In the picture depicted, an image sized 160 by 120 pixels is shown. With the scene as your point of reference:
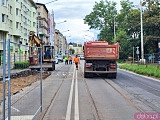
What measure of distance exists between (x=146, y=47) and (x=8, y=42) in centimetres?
6383

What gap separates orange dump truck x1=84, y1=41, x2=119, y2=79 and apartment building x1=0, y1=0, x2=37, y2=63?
20884 millimetres

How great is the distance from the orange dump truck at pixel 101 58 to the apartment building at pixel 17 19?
20884 mm

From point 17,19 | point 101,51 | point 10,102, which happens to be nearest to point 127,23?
point 17,19

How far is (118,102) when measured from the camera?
12352 mm

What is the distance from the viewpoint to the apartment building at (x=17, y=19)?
54.4m

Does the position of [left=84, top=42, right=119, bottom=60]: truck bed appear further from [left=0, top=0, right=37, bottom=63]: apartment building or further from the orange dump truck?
[left=0, top=0, right=37, bottom=63]: apartment building

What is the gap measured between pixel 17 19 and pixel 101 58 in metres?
45.1

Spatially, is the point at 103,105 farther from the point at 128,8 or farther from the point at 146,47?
the point at 128,8

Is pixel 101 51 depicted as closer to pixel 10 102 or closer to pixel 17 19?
pixel 10 102

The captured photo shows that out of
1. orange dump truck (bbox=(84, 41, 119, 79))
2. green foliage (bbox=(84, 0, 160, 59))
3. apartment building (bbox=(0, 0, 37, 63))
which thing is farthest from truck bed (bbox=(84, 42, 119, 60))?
green foliage (bbox=(84, 0, 160, 59))

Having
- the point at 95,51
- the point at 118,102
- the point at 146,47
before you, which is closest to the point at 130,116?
the point at 118,102

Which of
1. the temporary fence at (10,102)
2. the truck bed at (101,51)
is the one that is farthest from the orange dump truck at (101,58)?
the temporary fence at (10,102)

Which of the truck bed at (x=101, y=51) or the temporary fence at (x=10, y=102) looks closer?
the temporary fence at (x=10, y=102)

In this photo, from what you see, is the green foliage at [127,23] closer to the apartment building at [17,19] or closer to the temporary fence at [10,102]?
the apartment building at [17,19]
